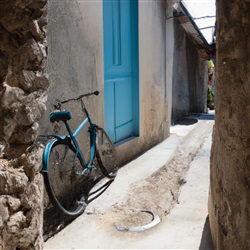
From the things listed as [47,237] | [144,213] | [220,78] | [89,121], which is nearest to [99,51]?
[89,121]

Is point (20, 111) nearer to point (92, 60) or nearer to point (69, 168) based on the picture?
point (69, 168)

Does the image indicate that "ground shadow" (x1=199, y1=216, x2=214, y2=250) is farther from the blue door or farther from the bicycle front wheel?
the blue door

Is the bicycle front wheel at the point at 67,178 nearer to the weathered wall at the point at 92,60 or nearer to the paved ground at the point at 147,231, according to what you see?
the paved ground at the point at 147,231

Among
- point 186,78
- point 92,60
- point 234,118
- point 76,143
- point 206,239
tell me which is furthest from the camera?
point 186,78

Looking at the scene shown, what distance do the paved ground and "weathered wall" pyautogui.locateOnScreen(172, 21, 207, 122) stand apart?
20.7ft

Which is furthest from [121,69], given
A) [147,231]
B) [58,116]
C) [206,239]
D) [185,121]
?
[185,121]

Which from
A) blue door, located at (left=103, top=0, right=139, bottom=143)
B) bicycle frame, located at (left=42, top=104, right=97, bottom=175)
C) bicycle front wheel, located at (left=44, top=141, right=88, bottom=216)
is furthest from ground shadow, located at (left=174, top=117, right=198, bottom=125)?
bicycle front wheel, located at (left=44, top=141, right=88, bottom=216)

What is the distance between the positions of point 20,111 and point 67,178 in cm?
218

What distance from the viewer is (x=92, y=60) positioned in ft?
15.6

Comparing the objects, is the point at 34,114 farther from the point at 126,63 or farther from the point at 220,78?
the point at 126,63

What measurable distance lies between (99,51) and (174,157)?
238 centimetres

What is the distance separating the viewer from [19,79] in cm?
197

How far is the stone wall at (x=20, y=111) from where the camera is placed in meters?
1.88

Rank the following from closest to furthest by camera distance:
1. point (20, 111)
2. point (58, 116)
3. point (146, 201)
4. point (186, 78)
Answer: point (20, 111)
point (58, 116)
point (146, 201)
point (186, 78)
